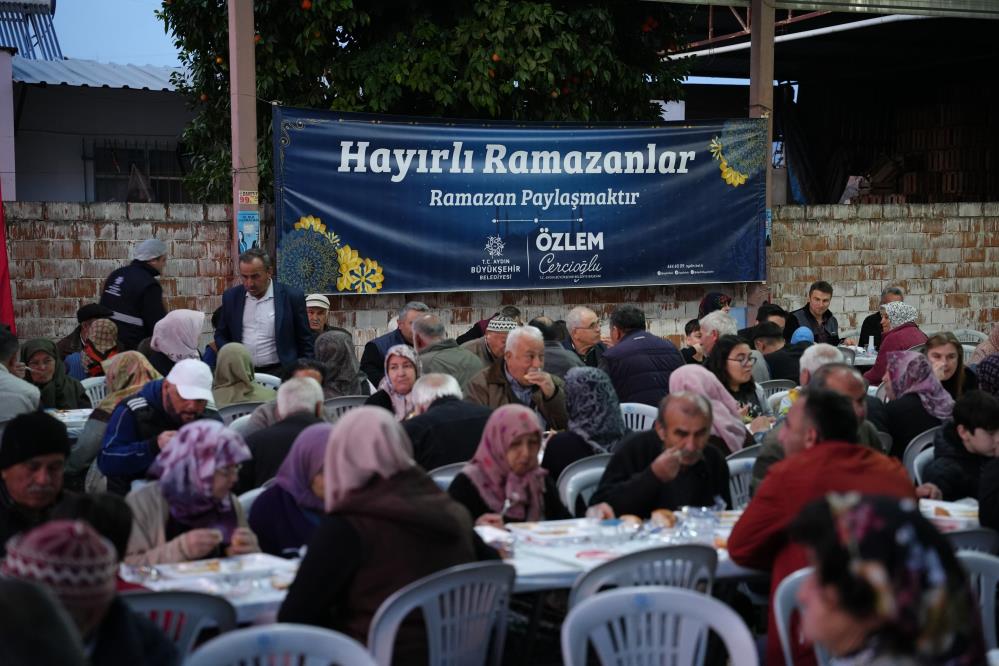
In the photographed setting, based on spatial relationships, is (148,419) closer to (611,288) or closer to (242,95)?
(242,95)

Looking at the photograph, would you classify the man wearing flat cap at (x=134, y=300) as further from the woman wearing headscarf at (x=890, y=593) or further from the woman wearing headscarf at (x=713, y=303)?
the woman wearing headscarf at (x=890, y=593)

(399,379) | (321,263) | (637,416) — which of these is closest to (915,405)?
(637,416)

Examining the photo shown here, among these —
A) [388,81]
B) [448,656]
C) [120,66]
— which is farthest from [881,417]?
[120,66]

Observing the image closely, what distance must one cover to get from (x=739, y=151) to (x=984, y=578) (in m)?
9.42

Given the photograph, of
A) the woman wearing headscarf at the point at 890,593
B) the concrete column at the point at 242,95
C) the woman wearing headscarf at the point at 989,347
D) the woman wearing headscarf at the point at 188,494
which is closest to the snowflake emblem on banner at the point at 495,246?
the concrete column at the point at 242,95

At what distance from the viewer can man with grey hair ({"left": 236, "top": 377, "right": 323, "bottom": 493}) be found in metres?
5.86

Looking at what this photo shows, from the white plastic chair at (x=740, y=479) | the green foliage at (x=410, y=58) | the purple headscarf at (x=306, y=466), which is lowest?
the white plastic chair at (x=740, y=479)

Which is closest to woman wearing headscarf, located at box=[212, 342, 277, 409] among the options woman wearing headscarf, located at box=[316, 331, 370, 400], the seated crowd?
the seated crowd

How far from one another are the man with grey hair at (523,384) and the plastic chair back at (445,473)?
1.60 meters

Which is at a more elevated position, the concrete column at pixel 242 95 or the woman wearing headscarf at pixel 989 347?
the concrete column at pixel 242 95

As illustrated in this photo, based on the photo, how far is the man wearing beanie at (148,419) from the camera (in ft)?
19.4

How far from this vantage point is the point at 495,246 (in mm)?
11992

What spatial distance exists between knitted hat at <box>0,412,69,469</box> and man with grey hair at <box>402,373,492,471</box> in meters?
1.99

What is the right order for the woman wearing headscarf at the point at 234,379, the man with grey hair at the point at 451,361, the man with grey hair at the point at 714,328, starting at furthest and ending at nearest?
1. the man with grey hair at the point at 714,328
2. the man with grey hair at the point at 451,361
3. the woman wearing headscarf at the point at 234,379
